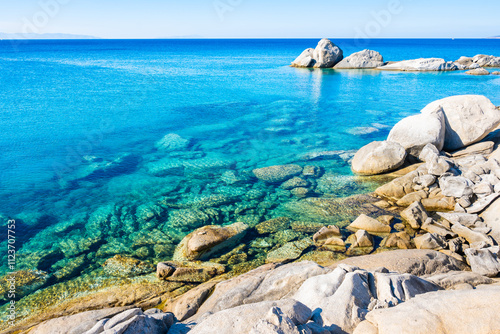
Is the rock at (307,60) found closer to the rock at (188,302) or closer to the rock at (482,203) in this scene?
the rock at (482,203)

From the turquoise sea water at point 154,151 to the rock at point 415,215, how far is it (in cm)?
324

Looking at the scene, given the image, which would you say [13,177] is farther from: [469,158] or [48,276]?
[469,158]

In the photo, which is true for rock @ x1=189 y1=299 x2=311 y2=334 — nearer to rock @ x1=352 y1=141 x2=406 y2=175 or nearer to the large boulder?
rock @ x1=352 y1=141 x2=406 y2=175

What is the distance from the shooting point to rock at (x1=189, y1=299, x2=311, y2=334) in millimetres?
5930

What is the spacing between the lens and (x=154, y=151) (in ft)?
74.1

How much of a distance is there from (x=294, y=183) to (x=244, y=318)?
1196cm

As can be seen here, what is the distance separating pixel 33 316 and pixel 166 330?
16.7 feet

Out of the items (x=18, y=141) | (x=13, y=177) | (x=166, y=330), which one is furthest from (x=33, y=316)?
(x=18, y=141)

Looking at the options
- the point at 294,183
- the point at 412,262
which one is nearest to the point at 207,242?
the point at 412,262

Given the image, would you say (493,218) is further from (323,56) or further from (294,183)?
(323,56)

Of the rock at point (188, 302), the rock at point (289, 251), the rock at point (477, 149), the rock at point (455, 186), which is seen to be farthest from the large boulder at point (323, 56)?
the rock at point (188, 302)

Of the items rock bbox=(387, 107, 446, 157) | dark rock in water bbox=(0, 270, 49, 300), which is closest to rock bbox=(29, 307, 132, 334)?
dark rock in water bbox=(0, 270, 49, 300)

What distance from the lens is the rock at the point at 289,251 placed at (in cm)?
1155

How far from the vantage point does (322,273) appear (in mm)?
8516
